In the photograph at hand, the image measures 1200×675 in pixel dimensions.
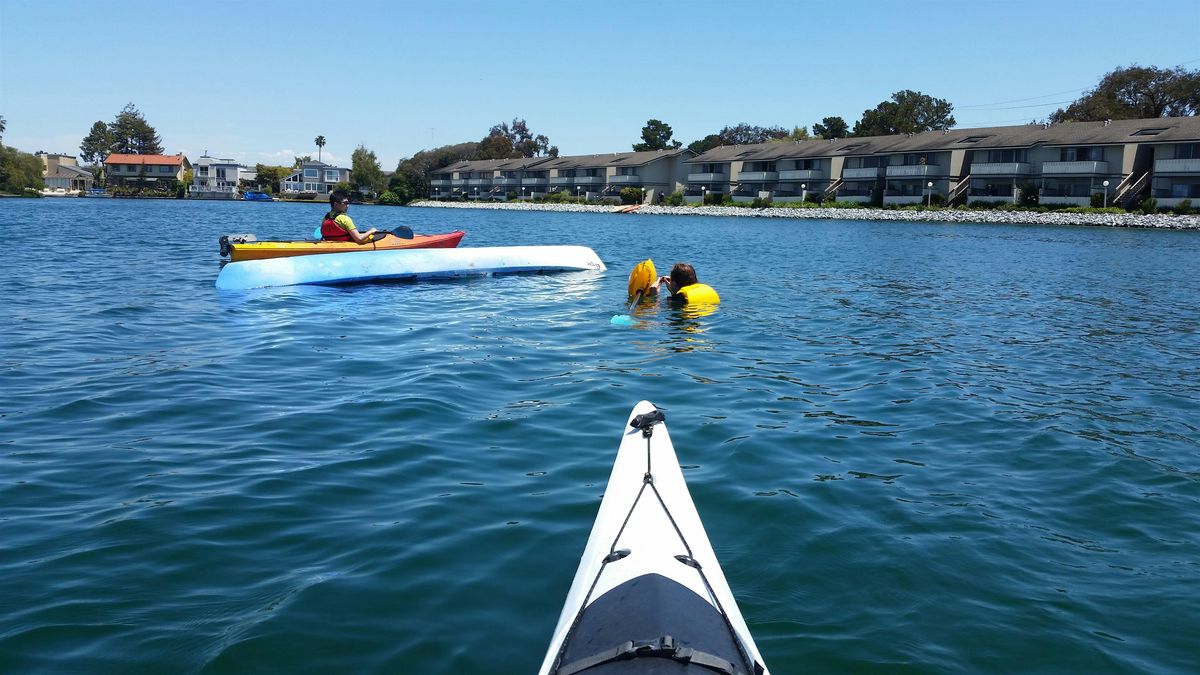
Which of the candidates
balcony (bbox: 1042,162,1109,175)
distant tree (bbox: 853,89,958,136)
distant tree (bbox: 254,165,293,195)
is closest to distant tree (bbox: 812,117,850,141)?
distant tree (bbox: 853,89,958,136)

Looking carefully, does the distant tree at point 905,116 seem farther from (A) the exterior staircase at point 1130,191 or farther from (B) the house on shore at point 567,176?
(A) the exterior staircase at point 1130,191

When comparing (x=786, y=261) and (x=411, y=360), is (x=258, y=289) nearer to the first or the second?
(x=411, y=360)

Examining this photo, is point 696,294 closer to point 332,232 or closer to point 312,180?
point 332,232

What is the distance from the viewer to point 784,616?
4.02 metres

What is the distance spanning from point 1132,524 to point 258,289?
1408cm

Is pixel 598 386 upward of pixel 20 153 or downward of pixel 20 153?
downward

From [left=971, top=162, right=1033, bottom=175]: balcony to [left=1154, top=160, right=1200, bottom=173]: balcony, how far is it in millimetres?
8140

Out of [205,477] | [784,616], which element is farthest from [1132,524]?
[205,477]

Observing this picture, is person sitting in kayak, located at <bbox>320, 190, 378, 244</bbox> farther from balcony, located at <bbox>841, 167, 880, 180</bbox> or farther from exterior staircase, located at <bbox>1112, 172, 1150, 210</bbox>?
balcony, located at <bbox>841, 167, 880, 180</bbox>

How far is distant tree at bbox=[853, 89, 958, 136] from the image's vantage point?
293ft

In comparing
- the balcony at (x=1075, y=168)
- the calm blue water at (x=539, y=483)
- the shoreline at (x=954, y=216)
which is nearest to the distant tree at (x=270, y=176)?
the shoreline at (x=954, y=216)

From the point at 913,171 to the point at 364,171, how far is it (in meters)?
79.3

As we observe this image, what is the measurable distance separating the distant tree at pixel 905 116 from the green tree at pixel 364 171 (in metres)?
67.1

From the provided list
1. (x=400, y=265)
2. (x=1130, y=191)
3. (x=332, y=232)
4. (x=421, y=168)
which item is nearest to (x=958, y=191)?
(x=1130, y=191)
